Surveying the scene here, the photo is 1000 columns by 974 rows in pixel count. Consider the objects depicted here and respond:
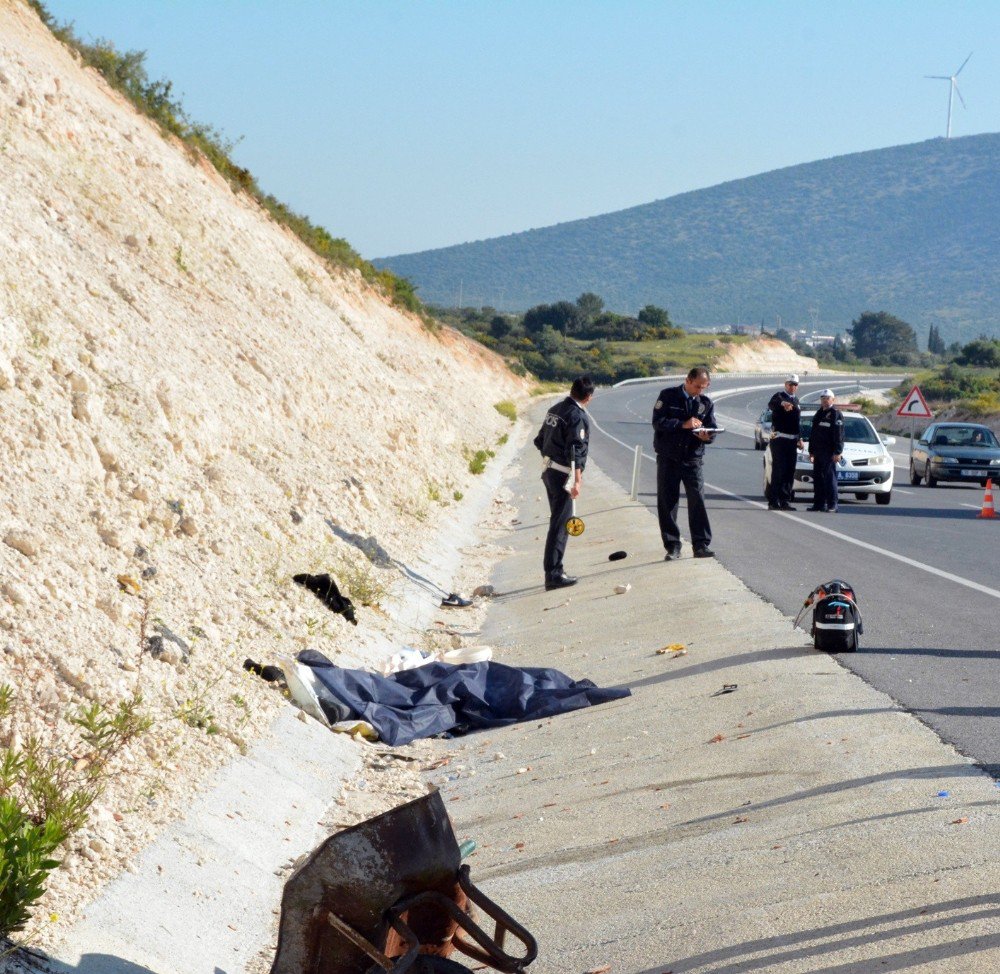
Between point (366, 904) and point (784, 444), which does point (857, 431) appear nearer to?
point (784, 444)

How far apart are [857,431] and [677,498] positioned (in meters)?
11.7

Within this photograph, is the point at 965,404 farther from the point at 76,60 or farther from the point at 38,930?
the point at 38,930

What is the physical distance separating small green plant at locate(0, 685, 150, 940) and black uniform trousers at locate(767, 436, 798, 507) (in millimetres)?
16783

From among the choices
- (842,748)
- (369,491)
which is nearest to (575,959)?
(842,748)

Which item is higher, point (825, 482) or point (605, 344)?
point (825, 482)

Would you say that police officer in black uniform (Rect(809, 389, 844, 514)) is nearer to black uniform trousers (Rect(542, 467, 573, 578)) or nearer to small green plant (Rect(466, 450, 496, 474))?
Answer: black uniform trousers (Rect(542, 467, 573, 578))

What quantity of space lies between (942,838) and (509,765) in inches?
140

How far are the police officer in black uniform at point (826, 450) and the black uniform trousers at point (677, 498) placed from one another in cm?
631

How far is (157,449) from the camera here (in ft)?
39.4

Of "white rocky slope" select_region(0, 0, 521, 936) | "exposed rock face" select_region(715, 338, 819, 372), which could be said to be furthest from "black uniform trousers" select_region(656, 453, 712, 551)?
"exposed rock face" select_region(715, 338, 819, 372)

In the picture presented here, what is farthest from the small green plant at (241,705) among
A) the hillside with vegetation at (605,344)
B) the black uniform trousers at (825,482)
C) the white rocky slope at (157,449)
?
the hillside with vegetation at (605,344)

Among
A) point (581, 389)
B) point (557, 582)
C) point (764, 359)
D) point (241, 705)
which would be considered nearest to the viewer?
point (241, 705)

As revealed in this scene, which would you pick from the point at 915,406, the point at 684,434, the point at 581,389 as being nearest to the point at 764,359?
the point at 915,406

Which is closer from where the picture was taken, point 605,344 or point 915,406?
point 915,406
